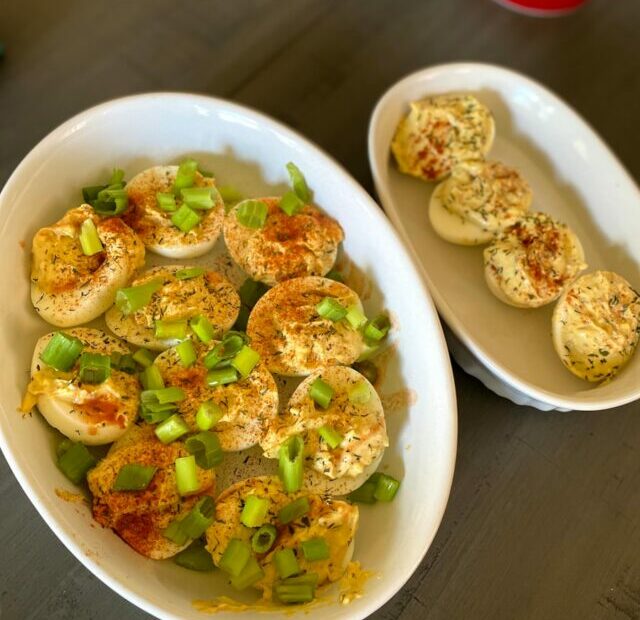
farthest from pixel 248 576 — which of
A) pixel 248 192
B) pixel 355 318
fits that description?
pixel 248 192

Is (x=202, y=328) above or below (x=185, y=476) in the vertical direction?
above

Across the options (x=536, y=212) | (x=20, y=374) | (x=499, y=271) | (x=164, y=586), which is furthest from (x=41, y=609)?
(x=536, y=212)

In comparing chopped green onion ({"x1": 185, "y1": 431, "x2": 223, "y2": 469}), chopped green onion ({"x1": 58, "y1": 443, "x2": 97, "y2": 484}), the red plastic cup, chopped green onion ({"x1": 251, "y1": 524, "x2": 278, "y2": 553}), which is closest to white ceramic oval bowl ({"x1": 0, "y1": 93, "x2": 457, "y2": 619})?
chopped green onion ({"x1": 58, "y1": 443, "x2": 97, "y2": 484})

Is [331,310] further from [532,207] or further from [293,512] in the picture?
[532,207]

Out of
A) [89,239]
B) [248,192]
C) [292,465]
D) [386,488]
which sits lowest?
[386,488]

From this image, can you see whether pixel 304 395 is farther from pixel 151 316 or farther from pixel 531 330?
pixel 531 330

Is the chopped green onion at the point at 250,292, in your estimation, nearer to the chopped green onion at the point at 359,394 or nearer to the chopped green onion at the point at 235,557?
the chopped green onion at the point at 359,394

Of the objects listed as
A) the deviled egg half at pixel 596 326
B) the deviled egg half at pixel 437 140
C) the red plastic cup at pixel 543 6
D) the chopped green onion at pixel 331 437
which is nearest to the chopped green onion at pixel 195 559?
the chopped green onion at pixel 331 437

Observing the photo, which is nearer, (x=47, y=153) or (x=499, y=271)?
(x=47, y=153)
